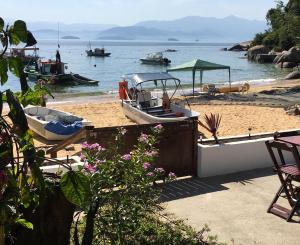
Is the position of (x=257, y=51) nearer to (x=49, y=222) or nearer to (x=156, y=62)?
(x=156, y=62)

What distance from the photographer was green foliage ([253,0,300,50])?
32938 millimetres

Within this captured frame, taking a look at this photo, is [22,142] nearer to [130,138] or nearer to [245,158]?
[130,138]

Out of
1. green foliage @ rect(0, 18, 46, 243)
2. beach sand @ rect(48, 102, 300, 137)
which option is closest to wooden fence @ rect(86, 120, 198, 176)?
green foliage @ rect(0, 18, 46, 243)

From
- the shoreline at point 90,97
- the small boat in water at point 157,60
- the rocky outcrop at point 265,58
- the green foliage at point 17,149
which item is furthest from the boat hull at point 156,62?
the green foliage at point 17,149

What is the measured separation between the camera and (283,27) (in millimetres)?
38125

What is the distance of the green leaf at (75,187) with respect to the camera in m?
2.54

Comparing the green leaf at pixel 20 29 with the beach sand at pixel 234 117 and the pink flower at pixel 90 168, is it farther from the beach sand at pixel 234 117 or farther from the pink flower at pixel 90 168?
the beach sand at pixel 234 117

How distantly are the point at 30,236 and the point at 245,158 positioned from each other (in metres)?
4.48

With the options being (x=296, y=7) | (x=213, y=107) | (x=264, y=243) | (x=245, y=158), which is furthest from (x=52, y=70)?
(x=264, y=243)

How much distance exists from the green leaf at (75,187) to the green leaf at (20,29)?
0.77 meters

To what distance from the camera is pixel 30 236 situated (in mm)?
3732

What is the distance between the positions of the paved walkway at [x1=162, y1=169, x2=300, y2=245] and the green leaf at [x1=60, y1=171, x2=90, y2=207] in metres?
2.76

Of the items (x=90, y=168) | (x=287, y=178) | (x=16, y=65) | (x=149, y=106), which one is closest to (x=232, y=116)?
(x=149, y=106)

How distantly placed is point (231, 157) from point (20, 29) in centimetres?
536
